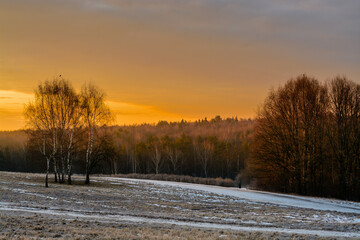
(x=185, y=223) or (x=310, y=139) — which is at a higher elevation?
(x=310, y=139)

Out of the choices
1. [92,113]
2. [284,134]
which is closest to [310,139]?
[284,134]

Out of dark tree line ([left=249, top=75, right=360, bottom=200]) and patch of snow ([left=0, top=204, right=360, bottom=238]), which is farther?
dark tree line ([left=249, top=75, right=360, bottom=200])

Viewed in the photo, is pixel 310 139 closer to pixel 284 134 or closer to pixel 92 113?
pixel 284 134

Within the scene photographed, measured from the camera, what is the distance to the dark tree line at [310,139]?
43.6m

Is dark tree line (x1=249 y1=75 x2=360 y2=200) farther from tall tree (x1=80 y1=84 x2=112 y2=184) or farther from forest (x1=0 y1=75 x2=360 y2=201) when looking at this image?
tall tree (x1=80 y1=84 x2=112 y2=184)

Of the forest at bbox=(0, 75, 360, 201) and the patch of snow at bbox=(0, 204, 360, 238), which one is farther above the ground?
the forest at bbox=(0, 75, 360, 201)

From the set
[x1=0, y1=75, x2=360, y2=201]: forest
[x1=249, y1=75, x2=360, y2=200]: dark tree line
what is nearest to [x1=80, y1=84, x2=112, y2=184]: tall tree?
[x1=0, y1=75, x2=360, y2=201]: forest

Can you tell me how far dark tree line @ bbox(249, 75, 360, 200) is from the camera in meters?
43.6

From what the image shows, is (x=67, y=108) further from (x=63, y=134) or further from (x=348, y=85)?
Answer: (x=348, y=85)

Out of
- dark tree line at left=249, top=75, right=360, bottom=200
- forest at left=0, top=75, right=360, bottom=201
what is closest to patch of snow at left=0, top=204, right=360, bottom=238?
forest at left=0, top=75, right=360, bottom=201

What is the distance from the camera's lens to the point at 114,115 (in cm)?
4581

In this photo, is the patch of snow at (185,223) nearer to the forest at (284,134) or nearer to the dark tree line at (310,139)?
the forest at (284,134)

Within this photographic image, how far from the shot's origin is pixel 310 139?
148 feet

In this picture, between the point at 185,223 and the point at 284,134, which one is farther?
the point at 284,134
